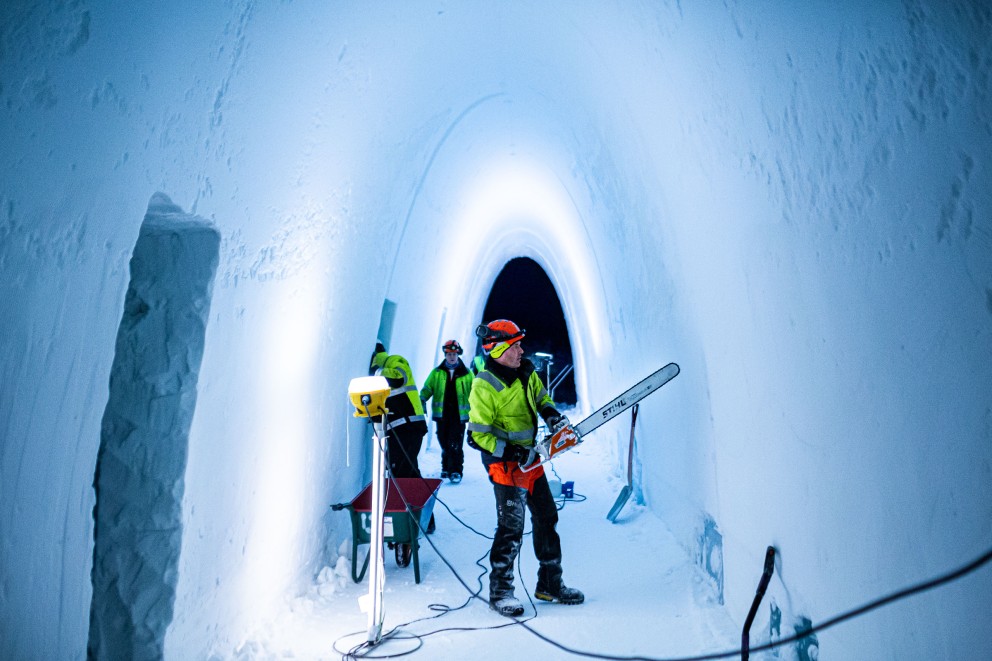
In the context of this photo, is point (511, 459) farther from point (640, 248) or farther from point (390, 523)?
point (640, 248)

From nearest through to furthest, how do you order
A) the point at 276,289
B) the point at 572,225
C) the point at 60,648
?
1. the point at 60,648
2. the point at 276,289
3. the point at 572,225

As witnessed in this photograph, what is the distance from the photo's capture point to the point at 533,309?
21703 millimetres

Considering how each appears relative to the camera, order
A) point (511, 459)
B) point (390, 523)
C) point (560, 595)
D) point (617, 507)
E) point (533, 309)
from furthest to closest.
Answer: point (533, 309), point (617, 507), point (390, 523), point (560, 595), point (511, 459)

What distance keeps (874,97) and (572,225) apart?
6966 millimetres

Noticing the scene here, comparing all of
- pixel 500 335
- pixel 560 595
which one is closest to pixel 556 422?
pixel 500 335

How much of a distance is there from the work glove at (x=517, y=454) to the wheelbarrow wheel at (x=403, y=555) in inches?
55.0

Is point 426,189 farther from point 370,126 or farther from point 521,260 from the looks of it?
point 521,260

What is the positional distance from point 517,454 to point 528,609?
993 mm

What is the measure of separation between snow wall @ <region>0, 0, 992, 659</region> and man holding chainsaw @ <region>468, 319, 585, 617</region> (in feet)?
3.47

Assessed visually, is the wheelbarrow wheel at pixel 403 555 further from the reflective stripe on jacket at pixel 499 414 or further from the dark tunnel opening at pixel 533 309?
the dark tunnel opening at pixel 533 309

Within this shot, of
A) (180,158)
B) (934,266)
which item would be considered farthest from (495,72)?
(934,266)

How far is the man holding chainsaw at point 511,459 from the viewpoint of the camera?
381cm

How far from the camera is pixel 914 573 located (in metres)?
1.81

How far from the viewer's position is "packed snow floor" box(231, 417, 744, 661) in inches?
130
